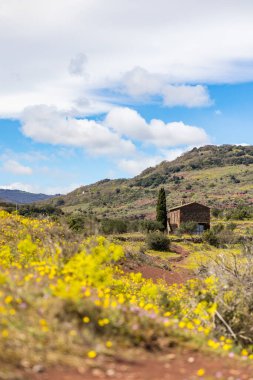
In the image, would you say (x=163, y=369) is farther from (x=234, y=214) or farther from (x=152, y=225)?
(x=234, y=214)

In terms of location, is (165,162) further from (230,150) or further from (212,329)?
(212,329)

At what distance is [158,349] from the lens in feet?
20.4

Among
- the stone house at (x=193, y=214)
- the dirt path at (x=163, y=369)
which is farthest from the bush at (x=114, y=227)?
the dirt path at (x=163, y=369)

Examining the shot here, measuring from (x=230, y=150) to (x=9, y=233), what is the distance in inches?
5429

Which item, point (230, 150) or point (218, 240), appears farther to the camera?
point (230, 150)

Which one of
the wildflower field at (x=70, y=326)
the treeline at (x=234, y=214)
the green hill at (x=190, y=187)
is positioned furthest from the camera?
the green hill at (x=190, y=187)

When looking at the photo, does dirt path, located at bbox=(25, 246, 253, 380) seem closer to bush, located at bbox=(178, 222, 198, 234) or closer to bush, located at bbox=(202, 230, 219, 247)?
bush, located at bbox=(202, 230, 219, 247)

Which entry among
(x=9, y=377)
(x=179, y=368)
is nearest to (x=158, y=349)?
(x=179, y=368)

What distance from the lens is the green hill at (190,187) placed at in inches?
3693

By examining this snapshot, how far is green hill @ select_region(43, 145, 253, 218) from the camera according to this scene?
9381 centimetres

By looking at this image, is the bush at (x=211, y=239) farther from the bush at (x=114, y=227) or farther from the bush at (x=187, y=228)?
the bush at (x=114, y=227)

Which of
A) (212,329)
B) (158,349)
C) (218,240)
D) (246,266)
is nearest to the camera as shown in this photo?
(158,349)

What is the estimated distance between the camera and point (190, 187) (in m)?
109

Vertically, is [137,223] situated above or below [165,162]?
below
